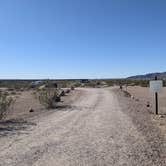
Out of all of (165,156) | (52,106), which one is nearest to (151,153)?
(165,156)

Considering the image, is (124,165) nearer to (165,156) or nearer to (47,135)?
(165,156)

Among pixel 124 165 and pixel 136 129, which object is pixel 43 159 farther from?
pixel 136 129

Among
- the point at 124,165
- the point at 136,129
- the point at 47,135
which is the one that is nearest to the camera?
the point at 124,165

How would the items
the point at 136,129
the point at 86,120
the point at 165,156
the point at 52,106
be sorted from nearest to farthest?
the point at 165,156
the point at 136,129
the point at 86,120
the point at 52,106

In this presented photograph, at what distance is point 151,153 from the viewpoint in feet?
33.4

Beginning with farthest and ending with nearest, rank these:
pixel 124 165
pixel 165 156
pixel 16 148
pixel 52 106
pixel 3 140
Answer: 1. pixel 52 106
2. pixel 3 140
3. pixel 16 148
4. pixel 165 156
5. pixel 124 165

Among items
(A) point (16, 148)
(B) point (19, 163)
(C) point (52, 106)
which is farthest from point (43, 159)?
(C) point (52, 106)

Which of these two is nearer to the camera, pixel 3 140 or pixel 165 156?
pixel 165 156

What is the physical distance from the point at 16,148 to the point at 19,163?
188cm

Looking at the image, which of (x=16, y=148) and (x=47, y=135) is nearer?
(x=16, y=148)

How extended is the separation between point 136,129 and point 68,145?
15.2ft

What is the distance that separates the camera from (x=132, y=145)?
1127 cm

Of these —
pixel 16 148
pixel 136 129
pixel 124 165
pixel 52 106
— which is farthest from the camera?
pixel 52 106

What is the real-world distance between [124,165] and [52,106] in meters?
19.8
